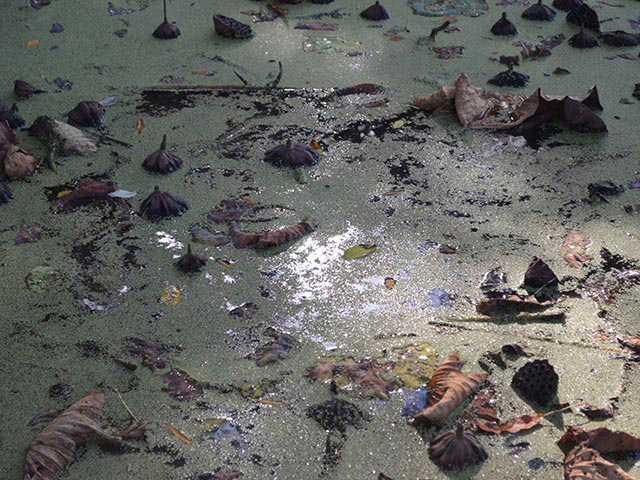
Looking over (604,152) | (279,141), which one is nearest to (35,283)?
(279,141)

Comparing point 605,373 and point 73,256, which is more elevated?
point 605,373

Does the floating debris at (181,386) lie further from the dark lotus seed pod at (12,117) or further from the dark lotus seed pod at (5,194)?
the dark lotus seed pod at (12,117)

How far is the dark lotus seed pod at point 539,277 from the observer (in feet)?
6.93

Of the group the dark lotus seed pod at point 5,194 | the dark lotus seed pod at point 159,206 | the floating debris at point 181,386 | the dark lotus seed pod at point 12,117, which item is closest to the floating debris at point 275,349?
the floating debris at point 181,386

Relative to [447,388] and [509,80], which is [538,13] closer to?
[509,80]

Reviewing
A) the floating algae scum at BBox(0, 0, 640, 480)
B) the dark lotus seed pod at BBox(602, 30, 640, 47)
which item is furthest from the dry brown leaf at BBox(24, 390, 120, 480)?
the dark lotus seed pod at BBox(602, 30, 640, 47)

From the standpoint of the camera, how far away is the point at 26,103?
3.01 meters

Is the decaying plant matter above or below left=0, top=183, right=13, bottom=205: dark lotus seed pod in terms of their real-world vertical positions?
above

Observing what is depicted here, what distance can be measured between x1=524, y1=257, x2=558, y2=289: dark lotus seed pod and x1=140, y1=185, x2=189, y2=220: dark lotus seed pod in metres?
1.06

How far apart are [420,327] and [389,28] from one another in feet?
6.64

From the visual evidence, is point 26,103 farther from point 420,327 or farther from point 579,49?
point 579,49

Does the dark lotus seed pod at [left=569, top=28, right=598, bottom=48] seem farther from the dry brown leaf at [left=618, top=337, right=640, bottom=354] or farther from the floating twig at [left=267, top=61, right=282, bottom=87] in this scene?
the dry brown leaf at [left=618, top=337, right=640, bottom=354]

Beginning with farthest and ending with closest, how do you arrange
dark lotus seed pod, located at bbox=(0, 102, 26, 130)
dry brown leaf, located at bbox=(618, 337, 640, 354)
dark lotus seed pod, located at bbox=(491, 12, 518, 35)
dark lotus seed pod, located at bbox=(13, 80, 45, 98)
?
dark lotus seed pod, located at bbox=(491, 12, 518, 35) → dark lotus seed pod, located at bbox=(13, 80, 45, 98) → dark lotus seed pod, located at bbox=(0, 102, 26, 130) → dry brown leaf, located at bbox=(618, 337, 640, 354)

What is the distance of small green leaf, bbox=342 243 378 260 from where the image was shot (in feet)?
7.41
